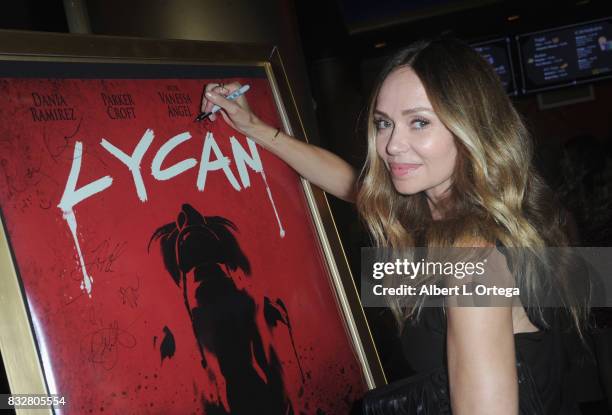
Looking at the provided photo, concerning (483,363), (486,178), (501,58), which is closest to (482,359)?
(483,363)

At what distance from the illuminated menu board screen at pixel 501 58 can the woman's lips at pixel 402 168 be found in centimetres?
344

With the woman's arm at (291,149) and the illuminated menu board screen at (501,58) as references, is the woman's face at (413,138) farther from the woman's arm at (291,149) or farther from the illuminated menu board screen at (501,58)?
the illuminated menu board screen at (501,58)

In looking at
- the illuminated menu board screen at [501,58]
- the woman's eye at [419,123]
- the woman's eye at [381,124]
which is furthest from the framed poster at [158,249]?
the illuminated menu board screen at [501,58]

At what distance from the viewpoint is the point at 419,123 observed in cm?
125

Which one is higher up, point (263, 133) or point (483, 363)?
point (263, 133)

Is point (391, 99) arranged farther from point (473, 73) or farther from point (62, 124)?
point (62, 124)

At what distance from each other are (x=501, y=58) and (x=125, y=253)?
158 inches

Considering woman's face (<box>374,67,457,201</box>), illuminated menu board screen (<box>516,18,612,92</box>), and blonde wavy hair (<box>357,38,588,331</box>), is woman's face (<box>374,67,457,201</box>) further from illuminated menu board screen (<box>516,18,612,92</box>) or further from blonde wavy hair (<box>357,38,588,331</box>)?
illuminated menu board screen (<box>516,18,612,92</box>)

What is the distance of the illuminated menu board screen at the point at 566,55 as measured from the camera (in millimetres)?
4207

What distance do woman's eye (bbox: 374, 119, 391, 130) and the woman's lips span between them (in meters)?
0.12

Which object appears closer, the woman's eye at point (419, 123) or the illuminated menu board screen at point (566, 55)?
the woman's eye at point (419, 123)

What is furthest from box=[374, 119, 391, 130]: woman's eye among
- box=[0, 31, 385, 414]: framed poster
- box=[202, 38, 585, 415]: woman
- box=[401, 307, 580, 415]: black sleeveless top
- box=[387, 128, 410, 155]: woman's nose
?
box=[401, 307, 580, 415]: black sleeveless top

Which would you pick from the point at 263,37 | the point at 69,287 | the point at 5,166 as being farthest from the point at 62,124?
the point at 263,37

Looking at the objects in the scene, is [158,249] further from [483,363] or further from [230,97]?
[483,363]
